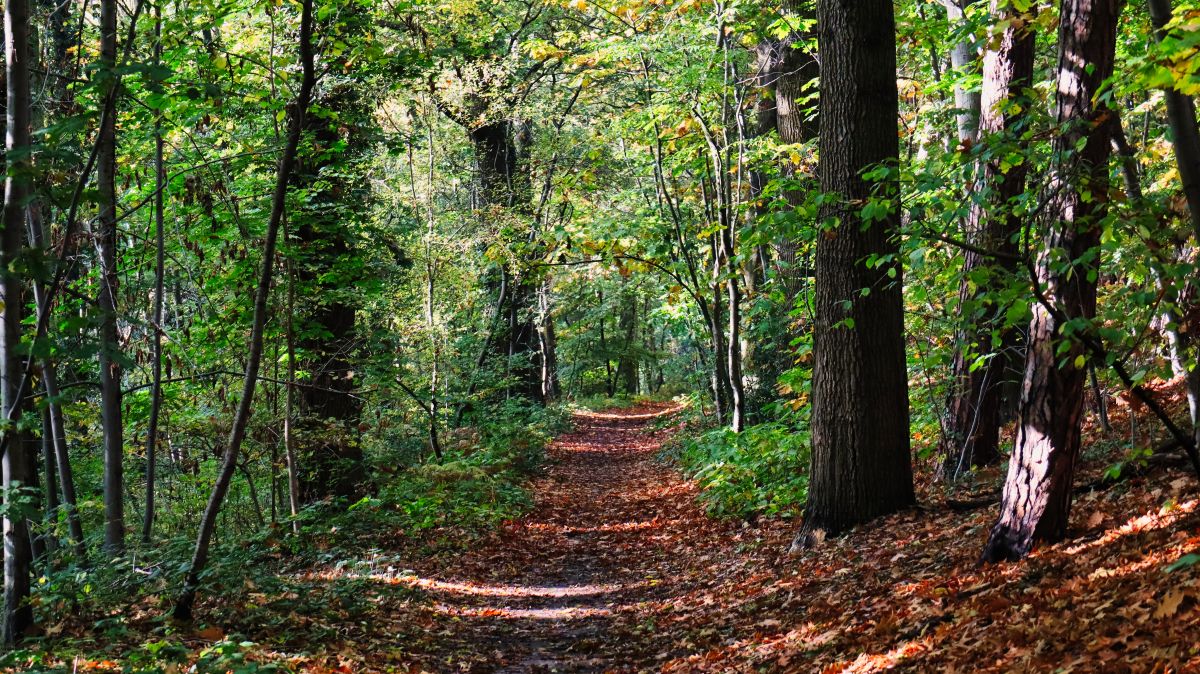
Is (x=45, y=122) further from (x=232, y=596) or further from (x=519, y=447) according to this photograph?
(x=519, y=447)

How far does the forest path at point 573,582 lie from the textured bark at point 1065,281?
2.63 metres

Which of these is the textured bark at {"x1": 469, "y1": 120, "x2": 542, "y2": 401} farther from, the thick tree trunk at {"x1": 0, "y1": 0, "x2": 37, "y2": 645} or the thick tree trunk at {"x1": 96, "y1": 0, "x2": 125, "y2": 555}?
the thick tree trunk at {"x1": 0, "y1": 0, "x2": 37, "y2": 645}

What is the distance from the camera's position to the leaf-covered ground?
3.73 metres

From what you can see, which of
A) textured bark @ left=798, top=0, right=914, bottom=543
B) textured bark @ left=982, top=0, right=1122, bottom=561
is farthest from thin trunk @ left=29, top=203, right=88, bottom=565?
textured bark @ left=982, top=0, right=1122, bottom=561

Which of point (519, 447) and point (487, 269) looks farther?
point (487, 269)

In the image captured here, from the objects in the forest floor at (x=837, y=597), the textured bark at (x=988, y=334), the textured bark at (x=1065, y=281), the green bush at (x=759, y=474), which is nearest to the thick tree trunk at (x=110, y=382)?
the forest floor at (x=837, y=597)

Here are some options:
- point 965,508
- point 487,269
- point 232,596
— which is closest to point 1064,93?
point 965,508

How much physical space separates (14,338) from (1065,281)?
5.97 m

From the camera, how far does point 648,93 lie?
45.5 feet

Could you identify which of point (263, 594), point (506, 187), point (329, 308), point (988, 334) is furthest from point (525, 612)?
point (506, 187)

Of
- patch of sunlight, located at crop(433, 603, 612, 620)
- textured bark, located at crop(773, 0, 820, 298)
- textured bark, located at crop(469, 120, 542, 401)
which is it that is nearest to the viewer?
patch of sunlight, located at crop(433, 603, 612, 620)

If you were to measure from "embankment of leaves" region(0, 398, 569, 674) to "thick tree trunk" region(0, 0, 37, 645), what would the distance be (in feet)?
0.93

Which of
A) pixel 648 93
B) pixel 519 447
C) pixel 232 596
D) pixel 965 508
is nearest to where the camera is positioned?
pixel 232 596

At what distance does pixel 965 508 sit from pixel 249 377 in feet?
18.5
